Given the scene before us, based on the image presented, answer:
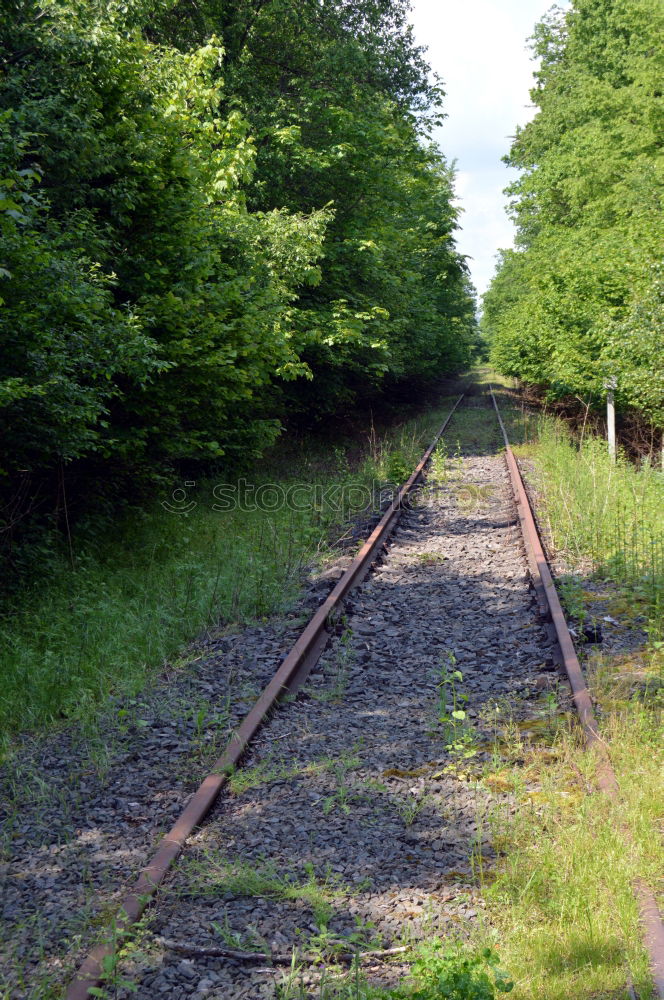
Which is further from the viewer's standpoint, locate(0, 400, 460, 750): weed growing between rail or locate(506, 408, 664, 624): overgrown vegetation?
locate(506, 408, 664, 624): overgrown vegetation

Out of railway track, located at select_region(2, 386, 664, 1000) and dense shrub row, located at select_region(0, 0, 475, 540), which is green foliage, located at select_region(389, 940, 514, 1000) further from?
dense shrub row, located at select_region(0, 0, 475, 540)

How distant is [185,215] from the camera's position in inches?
365

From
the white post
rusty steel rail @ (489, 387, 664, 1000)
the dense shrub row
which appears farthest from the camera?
the white post

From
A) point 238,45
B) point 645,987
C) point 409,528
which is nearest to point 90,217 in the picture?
point 409,528

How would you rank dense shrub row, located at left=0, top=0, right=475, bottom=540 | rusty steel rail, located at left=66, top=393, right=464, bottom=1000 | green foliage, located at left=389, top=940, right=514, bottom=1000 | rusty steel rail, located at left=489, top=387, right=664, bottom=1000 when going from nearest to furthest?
→ 1. green foliage, located at left=389, top=940, right=514, bottom=1000
2. rusty steel rail, located at left=489, top=387, right=664, bottom=1000
3. rusty steel rail, located at left=66, top=393, right=464, bottom=1000
4. dense shrub row, located at left=0, top=0, right=475, bottom=540

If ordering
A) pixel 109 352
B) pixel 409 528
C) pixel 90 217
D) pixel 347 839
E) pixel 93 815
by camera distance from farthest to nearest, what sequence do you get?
pixel 409 528, pixel 90 217, pixel 109 352, pixel 93 815, pixel 347 839

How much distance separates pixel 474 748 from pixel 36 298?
16.6 ft

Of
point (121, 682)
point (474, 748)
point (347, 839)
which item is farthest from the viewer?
point (121, 682)

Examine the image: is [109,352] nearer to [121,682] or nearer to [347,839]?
[121,682]

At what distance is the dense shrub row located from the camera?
7016 mm

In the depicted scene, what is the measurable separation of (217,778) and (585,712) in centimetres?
221

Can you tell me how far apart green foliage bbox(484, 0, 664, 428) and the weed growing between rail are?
716cm

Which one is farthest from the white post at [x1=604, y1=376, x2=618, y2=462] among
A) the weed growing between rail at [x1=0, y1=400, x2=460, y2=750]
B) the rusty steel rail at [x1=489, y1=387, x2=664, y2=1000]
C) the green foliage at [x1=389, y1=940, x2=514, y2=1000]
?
the green foliage at [x1=389, y1=940, x2=514, y2=1000]

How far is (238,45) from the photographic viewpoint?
1569 centimetres
